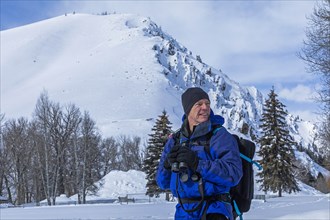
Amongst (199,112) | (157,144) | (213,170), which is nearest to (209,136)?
(199,112)

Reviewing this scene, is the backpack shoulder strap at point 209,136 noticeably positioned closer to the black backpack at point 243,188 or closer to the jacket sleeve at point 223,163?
the jacket sleeve at point 223,163

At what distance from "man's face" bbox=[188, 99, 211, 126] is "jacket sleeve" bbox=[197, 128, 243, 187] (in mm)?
204

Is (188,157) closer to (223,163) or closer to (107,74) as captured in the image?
(223,163)

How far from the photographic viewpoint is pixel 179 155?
3602 mm

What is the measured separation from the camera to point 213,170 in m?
3.58

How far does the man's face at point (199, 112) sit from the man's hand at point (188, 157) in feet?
1.40

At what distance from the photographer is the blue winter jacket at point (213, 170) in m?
3.60

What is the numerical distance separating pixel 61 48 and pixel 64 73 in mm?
32031

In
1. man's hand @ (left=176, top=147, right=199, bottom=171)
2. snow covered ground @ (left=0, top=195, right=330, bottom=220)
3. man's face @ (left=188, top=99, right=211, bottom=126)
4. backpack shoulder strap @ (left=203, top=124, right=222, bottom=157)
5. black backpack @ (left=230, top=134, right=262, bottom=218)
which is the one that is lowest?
snow covered ground @ (left=0, top=195, right=330, bottom=220)

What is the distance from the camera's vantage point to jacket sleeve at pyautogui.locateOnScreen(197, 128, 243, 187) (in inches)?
141

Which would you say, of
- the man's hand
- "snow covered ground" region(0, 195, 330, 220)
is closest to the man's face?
the man's hand

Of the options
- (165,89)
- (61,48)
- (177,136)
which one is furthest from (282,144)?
(61,48)

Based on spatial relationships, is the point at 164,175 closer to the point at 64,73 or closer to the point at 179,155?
the point at 179,155

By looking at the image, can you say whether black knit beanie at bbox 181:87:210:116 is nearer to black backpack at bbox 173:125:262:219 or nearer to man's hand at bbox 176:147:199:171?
black backpack at bbox 173:125:262:219
